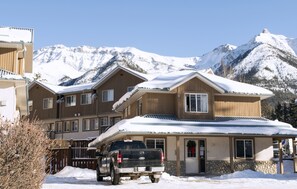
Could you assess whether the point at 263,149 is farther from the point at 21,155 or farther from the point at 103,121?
the point at 103,121

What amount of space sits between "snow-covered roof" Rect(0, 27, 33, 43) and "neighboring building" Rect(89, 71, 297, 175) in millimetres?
7391

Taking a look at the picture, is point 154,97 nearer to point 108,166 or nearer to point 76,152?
point 108,166

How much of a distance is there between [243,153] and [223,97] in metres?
4.29

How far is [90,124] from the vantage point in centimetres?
5572

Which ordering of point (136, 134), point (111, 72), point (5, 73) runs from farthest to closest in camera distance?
point (111, 72) < point (136, 134) < point (5, 73)

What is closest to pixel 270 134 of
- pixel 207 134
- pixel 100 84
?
pixel 207 134

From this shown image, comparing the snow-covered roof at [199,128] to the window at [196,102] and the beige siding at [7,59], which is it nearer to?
the window at [196,102]

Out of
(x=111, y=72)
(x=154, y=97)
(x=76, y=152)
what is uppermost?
(x=111, y=72)

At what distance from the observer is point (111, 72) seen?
5112cm

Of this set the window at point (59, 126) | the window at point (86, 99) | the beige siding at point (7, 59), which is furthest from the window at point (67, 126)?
the beige siding at point (7, 59)

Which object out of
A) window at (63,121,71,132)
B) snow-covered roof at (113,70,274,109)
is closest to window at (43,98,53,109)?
window at (63,121,71,132)

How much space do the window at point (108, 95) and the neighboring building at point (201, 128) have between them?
19.3 meters

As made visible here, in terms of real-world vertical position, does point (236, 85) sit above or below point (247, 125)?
above

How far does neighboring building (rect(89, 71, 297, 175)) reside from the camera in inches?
1129
